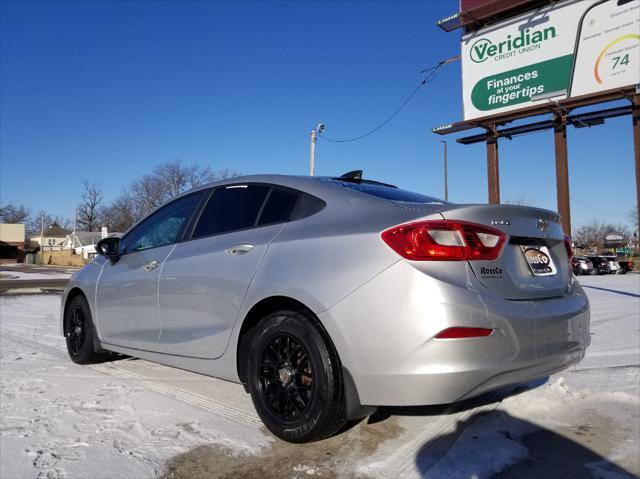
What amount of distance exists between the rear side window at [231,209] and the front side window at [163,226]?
0.24m

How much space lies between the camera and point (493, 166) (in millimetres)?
26125

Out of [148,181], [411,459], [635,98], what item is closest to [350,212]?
[411,459]

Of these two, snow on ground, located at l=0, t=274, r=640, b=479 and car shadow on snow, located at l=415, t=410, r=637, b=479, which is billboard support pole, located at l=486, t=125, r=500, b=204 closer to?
snow on ground, located at l=0, t=274, r=640, b=479

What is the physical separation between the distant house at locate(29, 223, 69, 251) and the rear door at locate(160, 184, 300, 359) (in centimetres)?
10869

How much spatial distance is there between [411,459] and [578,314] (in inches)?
52.3

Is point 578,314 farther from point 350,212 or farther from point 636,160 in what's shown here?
point 636,160

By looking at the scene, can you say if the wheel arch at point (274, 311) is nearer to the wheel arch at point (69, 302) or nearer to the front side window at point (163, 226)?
the front side window at point (163, 226)

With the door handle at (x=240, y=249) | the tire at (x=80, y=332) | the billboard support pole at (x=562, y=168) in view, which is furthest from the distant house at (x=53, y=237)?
the door handle at (x=240, y=249)

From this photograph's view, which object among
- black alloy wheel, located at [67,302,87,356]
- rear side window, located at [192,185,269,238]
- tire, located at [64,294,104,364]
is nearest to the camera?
rear side window, located at [192,185,269,238]

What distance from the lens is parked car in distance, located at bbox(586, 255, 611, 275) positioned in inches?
1313

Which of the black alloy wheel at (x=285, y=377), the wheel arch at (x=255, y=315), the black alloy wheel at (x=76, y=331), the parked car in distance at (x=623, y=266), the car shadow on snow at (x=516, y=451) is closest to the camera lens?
the car shadow on snow at (x=516, y=451)

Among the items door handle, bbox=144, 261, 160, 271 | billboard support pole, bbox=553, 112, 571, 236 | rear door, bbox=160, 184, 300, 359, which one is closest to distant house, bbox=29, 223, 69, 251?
billboard support pole, bbox=553, 112, 571, 236

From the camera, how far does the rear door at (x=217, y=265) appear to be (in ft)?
10.7

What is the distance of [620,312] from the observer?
31.0 ft
